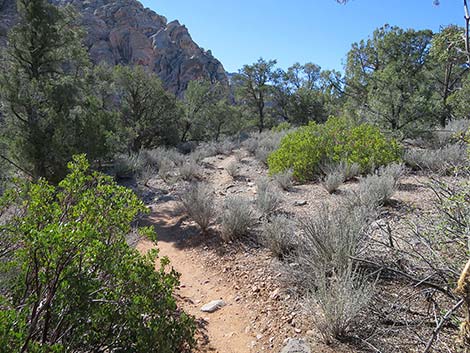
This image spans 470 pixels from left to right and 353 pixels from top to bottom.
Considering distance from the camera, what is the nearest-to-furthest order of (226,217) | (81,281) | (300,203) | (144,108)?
1. (81,281)
2. (226,217)
3. (300,203)
4. (144,108)

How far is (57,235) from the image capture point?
1.28 metres

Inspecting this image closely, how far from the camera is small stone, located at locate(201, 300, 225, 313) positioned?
3.09 m

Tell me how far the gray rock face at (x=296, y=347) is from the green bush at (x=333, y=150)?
5.29 m

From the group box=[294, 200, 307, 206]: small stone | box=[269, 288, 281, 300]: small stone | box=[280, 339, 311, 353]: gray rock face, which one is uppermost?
box=[294, 200, 307, 206]: small stone

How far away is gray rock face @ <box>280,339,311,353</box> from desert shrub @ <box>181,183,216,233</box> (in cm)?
291

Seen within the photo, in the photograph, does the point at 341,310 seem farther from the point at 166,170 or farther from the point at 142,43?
the point at 142,43

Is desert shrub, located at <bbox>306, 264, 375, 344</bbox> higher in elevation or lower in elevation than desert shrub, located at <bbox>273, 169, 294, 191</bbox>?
lower

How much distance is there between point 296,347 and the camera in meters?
2.12

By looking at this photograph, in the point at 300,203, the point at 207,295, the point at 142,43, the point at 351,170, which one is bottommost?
the point at 207,295

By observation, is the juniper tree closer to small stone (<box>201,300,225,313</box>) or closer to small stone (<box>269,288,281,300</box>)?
small stone (<box>201,300,225,313</box>)

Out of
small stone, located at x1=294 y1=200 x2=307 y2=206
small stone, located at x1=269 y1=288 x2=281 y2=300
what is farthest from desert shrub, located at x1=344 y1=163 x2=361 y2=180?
small stone, located at x1=269 y1=288 x2=281 y2=300

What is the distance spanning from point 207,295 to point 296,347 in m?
1.55

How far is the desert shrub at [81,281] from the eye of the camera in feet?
4.66

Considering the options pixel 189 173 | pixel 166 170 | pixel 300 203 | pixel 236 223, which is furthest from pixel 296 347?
pixel 166 170
